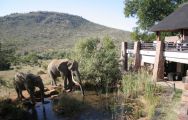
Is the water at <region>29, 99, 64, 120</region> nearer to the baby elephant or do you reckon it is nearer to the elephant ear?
the baby elephant

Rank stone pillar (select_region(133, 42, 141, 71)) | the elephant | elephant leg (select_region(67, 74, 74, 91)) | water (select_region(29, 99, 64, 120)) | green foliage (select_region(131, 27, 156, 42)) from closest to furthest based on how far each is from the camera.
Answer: water (select_region(29, 99, 64, 120)), the elephant, elephant leg (select_region(67, 74, 74, 91)), stone pillar (select_region(133, 42, 141, 71)), green foliage (select_region(131, 27, 156, 42))

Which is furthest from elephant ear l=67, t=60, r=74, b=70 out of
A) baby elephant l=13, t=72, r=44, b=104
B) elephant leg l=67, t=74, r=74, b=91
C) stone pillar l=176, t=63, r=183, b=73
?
stone pillar l=176, t=63, r=183, b=73

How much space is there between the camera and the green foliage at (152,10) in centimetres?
3588

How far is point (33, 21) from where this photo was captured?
97625mm

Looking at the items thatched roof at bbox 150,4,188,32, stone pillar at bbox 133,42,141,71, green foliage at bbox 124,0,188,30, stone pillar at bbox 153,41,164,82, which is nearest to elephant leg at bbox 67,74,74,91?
stone pillar at bbox 153,41,164,82

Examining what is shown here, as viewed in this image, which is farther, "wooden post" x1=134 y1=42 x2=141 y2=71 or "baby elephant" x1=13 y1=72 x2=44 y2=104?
"wooden post" x1=134 y1=42 x2=141 y2=71

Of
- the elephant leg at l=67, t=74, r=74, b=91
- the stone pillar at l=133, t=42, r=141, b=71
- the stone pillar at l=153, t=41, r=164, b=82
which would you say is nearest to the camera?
the elephant leg at l=67, t=74, r=74, b=91

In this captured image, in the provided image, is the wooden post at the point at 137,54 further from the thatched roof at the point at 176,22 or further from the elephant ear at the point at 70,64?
the elephant ear at the point at 70,64

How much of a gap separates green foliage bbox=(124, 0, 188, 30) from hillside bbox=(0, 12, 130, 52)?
21.7m

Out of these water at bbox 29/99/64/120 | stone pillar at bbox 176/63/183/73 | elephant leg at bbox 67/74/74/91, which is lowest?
water at bbox 29/99/64/120

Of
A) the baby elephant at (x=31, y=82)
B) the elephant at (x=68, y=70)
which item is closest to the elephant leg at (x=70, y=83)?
the elephant at (x=68, y=70)

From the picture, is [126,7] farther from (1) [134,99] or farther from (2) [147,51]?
(1) [134,99]

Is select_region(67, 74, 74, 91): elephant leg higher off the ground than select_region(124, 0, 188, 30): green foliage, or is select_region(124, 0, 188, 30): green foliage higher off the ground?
select_region(124, 0, 188, 30): green foliage

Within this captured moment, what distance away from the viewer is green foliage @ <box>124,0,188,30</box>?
3588cm
